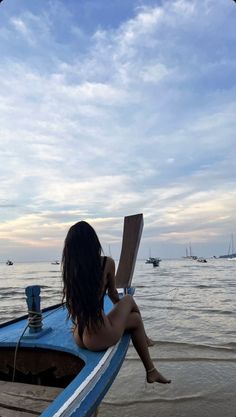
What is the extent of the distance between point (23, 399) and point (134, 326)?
122 cm

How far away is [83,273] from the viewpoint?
315 cm

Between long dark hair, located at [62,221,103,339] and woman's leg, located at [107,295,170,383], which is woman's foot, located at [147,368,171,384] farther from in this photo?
long dark hair, located at [62,221,103,339]

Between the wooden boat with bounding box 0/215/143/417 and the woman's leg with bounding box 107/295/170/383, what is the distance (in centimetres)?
12

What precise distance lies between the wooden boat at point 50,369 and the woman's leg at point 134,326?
119 millimetres

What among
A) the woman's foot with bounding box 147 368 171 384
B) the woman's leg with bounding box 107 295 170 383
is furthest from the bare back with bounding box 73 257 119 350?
the woman's foot with bounding box 147 368 171 384

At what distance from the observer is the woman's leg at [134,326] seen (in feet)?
11.5

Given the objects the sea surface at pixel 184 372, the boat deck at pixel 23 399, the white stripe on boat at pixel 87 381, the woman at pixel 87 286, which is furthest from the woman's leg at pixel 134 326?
the sea surface at pixel 184 372

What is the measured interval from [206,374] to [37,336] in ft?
11.0

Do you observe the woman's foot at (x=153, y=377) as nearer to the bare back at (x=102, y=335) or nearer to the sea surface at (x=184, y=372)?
the bare back at (x=102, y=335)

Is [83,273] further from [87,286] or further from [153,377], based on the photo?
[153,377]

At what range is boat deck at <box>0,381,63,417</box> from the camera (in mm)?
2896

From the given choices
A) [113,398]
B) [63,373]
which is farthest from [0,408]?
[113,398]

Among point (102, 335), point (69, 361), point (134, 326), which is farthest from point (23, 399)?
point (134, 326)

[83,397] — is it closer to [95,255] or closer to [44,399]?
[44,399]
